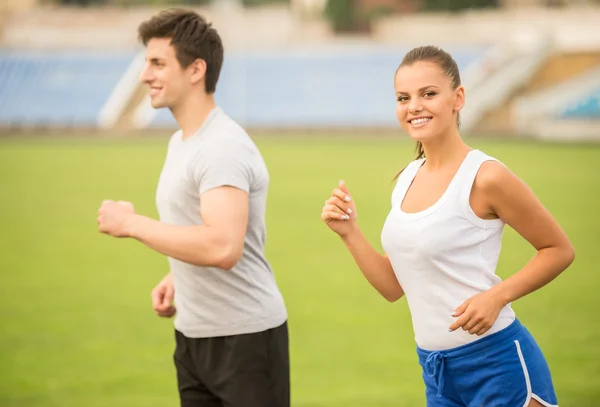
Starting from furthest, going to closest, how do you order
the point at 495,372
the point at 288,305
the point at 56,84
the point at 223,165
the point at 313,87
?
the point at 56,84, the point at 313,87, the point at 288,305, the point at 223,165, the point at 495,372

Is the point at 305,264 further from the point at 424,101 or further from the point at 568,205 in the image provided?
the point at 424,101

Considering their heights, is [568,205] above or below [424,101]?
below

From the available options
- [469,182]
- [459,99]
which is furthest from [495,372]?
[459,99]

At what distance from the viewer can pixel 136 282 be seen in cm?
1038

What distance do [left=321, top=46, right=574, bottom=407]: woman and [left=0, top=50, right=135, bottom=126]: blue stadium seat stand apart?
35.7 m

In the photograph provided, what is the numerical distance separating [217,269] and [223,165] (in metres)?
0.43

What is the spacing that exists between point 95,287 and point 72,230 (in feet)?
13.9

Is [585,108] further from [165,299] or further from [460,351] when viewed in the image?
[460,351]

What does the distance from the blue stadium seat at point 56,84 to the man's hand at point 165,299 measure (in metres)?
34.6

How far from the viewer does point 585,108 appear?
33.2m

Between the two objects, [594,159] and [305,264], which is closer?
[305,264]

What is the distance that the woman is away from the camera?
115 inches

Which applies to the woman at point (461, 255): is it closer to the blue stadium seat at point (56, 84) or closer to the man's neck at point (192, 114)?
the man's neck at point (192, 114)

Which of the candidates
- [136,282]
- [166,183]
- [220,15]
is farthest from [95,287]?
[220,15]
